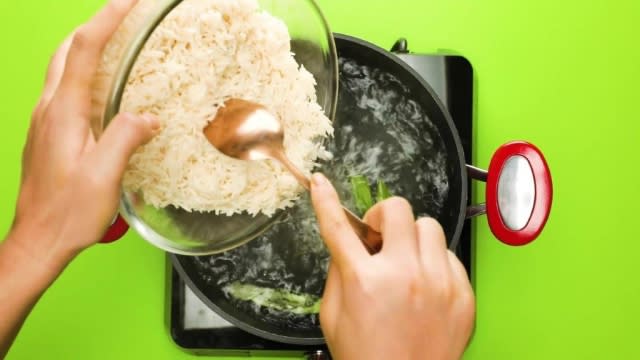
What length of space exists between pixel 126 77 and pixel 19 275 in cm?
31

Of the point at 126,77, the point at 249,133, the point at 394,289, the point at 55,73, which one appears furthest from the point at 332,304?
the point at 55,73

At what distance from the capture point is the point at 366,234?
2.30 feet

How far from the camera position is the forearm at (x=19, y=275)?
0.72 m

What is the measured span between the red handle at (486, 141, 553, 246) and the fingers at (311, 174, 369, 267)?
1.18ft

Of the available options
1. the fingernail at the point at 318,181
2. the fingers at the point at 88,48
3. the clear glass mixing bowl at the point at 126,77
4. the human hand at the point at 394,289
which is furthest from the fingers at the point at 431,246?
the fingers at the point at 88,48

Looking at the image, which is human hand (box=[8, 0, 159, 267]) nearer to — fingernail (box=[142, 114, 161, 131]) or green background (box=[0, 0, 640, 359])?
fingernail (box=[142, 114, 161, 131])

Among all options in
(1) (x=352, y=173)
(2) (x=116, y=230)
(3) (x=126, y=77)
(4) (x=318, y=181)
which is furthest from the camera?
(1) (x=352, y=173)

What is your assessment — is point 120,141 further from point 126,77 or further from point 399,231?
point 399,231

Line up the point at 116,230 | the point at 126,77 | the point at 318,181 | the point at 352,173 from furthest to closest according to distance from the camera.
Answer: the point at 352,173 < the point at 116,230 < the point at 318,181 < the point at 126,77

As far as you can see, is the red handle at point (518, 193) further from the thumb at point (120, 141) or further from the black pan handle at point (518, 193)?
the thumb at point (120, 141)

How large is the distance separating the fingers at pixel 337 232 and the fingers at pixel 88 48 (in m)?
0.28

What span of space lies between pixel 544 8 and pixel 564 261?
508 mm

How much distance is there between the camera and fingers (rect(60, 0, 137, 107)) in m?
0.64

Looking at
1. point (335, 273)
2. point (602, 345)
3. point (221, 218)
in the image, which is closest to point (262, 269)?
point (221, 218)
